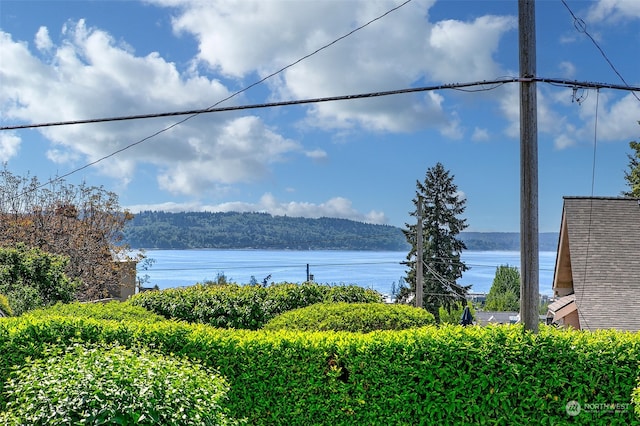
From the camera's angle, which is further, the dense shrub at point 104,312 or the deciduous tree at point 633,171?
the deciduous tree at point 633,171

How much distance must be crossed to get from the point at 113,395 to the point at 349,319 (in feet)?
17.5

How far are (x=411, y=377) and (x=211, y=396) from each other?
8.55 ft

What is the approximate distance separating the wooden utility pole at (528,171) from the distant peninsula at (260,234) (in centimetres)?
2079

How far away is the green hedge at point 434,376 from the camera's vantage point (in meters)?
6.86

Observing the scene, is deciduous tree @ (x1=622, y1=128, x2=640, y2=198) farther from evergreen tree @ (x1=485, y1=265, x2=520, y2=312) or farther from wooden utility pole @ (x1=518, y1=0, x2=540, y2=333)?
wooden utility pole @ (x1=518, y1=0, x2=540, y2=333)

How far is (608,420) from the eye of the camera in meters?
6.89

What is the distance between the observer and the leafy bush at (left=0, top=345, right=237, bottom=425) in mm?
4508

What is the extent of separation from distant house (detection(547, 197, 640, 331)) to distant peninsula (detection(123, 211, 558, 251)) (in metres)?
10.8

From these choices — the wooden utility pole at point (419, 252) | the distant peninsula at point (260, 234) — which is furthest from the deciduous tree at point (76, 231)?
the wooden utility pole at point (419, 252)

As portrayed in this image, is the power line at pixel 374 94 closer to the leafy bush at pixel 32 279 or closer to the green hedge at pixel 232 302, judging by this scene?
the green hedge at pixel 232 302

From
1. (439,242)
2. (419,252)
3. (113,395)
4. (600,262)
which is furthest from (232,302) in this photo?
(439,242)

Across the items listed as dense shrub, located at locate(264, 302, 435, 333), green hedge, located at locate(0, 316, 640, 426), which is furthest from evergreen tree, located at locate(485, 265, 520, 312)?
green hedge, located at locate(0, 316, 640, 426)

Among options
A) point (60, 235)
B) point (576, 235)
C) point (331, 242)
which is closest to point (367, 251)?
point (331, 242)

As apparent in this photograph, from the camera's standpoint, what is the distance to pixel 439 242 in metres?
36.3
